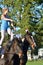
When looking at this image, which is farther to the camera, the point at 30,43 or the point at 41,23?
the point at 41,23

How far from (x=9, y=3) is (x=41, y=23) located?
460 cm

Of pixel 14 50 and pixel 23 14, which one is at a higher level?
pixel 14 50

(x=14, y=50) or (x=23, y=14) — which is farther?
(x=23, y=14)

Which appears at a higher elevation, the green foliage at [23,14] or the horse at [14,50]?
the horse at [14,50]

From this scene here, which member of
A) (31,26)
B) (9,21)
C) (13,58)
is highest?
(9,21)

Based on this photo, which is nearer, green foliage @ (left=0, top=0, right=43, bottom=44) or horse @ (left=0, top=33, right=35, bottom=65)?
horse @ (left=0, top=33, right=35, bottom=65)

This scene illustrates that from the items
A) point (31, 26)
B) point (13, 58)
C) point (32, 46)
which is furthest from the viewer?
point (31, 26)

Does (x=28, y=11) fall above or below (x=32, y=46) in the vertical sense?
below

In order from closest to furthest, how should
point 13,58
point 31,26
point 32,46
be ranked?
point 13,58, point 32,46, point 31,26

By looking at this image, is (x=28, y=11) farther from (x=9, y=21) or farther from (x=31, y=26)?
(x=9, y=21)

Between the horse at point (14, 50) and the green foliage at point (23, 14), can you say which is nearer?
the horse at point (14, 50)

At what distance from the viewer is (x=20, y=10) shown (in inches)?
1614

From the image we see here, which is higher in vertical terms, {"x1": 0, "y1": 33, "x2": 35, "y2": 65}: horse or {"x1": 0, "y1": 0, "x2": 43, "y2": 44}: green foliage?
{"x1": 0, "y1": 33, "x2": 35, "y2": 65}: horse

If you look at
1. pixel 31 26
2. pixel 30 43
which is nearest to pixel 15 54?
pixel 30 43
